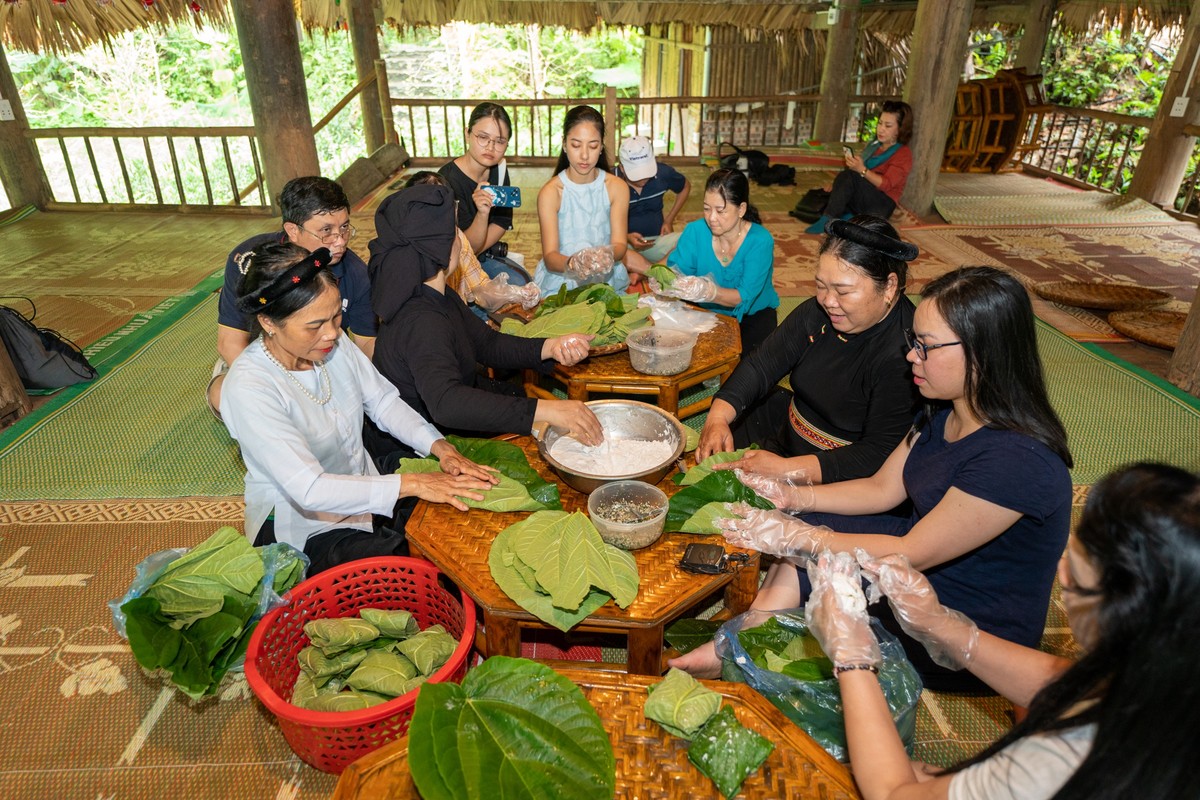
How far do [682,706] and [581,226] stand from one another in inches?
126

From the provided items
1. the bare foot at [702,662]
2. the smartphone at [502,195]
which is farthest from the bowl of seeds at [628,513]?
the smartphone at [502,195]

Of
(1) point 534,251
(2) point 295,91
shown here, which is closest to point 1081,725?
(1) point 534,251

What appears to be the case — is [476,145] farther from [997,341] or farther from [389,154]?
[389,154]

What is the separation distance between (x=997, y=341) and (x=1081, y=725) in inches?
37.3

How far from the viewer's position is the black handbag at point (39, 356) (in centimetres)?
379

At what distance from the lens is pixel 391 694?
1733mm

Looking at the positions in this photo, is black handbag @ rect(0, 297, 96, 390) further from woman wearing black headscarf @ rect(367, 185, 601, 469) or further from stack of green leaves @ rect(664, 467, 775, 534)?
stack of green leaves @ rect(664, 467, 775, 534)

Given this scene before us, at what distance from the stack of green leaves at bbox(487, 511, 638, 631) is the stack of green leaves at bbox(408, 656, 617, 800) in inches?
10.3

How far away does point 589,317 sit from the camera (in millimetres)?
2992

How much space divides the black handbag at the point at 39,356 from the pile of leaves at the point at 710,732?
13.5 ft

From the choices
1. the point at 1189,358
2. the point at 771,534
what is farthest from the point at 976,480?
the point at 1189,358

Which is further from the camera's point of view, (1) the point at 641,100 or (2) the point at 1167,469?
(1) the point at 641,100

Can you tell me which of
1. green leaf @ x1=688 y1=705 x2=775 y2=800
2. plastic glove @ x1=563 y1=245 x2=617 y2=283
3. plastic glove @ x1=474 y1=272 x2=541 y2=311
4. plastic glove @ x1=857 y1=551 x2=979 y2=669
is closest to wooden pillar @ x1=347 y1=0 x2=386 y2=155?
plastic glove @ x1=563 y1=245 x2=617 y2=283

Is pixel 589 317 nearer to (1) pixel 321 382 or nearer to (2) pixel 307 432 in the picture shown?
(1) pixel 321 382
